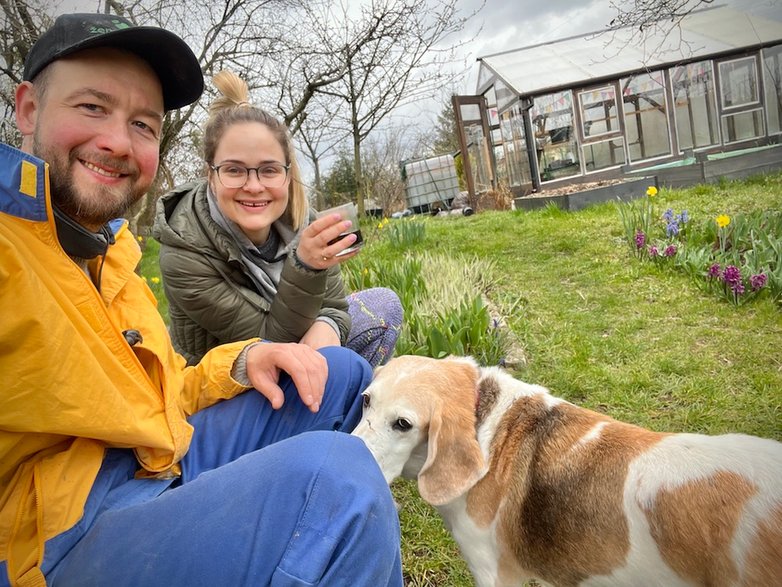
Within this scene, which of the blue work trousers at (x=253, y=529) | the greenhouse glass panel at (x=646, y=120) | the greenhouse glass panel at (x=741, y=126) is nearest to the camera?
the blue work trousers at (x=253, y=529)

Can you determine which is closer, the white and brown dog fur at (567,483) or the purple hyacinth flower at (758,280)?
the white and brown dog fur at (567,483)

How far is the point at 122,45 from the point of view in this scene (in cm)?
142

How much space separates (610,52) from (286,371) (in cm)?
1561

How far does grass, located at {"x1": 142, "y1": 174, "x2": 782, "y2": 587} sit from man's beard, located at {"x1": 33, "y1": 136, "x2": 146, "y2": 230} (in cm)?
167

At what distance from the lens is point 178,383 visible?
1.61 metres

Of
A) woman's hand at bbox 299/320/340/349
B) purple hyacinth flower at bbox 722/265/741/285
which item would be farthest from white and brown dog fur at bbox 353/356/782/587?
purple hyacinth flower at bbox 722/265/741/285

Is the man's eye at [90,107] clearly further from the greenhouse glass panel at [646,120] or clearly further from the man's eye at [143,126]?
the greenhouse glass panel at [646,120]

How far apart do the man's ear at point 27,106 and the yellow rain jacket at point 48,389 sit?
1.35ft

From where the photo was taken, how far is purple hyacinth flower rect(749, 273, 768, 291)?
3361 mm

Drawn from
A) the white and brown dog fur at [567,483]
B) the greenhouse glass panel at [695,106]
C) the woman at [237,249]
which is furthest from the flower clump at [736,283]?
the greenhouse glass panel at [695,106]

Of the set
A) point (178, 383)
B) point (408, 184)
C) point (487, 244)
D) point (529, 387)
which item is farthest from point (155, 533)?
point (408, 184)

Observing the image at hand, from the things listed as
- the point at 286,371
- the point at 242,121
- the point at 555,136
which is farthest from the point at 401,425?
the point at 555,136

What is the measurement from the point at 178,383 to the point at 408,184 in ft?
61.0

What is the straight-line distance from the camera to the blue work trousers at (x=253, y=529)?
0.98 m
